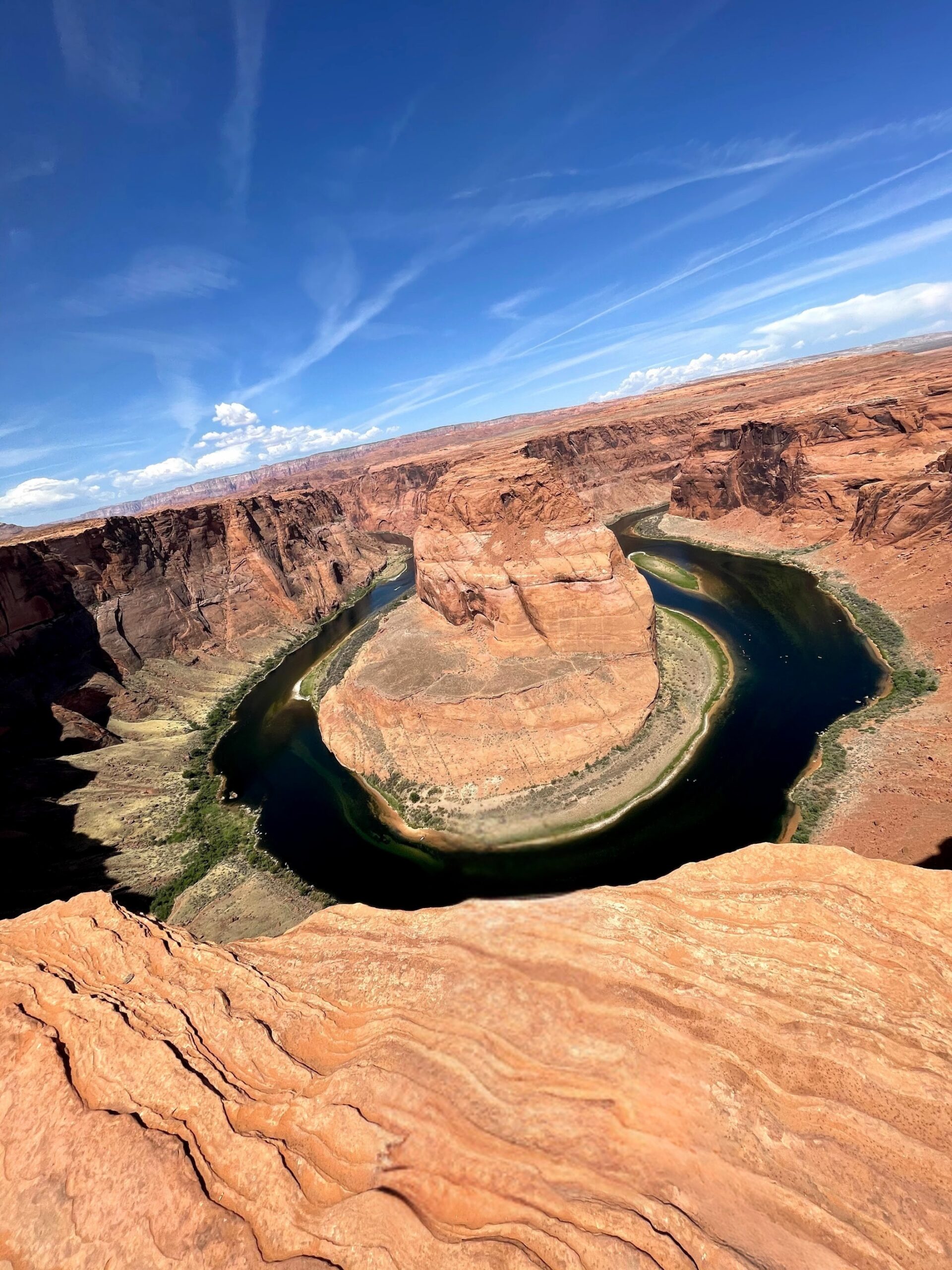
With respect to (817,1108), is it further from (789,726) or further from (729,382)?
(729,382)

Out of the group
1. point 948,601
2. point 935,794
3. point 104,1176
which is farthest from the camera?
point 948,601

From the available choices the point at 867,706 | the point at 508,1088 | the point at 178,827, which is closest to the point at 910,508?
the point at 867,706

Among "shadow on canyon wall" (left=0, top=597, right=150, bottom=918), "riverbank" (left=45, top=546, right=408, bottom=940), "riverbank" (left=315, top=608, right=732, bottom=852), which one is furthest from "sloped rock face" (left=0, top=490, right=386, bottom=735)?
"riverbank" (left=315, top=608, right=732, bottom=852)

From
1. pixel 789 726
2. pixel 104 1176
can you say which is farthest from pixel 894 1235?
pixel 789 726

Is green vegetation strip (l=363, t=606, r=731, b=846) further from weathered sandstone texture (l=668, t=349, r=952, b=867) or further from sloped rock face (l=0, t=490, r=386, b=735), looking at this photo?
sloped rock face (l=0, t=490, r=386, b=735)

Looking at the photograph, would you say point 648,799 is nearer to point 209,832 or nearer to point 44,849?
point 209,832

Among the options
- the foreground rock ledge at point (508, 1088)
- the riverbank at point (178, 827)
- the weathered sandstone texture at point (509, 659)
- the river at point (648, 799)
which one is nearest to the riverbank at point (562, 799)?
the river at point (648, 799)
